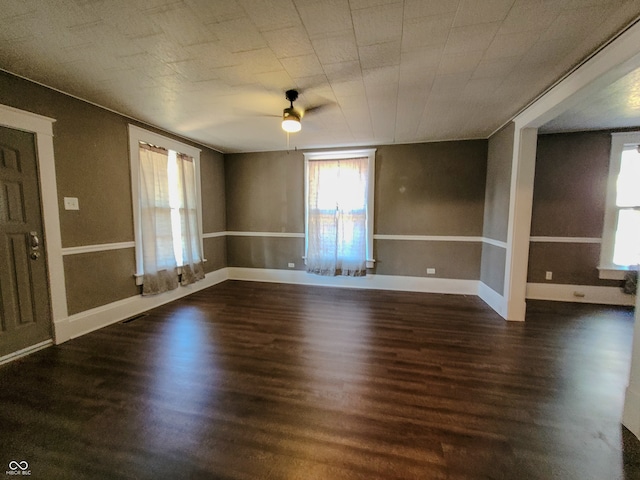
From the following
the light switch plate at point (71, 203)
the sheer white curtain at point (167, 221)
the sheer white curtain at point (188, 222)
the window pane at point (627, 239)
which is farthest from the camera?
the sheer white curtain at point (188, 222)

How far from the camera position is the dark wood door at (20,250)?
218 cm

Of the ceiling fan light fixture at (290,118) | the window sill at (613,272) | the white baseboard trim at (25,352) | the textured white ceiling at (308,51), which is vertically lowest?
the white baseboard trim at (25,352)

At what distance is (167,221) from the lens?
3.71m

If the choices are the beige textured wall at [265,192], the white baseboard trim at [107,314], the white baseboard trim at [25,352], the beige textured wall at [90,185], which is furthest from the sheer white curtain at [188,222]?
the white baseboard trim at [25,352]

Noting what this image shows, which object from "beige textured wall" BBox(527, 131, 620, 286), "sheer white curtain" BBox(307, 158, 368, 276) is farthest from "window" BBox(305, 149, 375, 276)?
"beige textured wall" BBox(527, 131, 620, 286)

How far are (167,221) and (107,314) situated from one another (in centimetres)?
137

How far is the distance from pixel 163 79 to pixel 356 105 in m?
1.83

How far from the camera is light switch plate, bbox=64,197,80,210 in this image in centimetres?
258

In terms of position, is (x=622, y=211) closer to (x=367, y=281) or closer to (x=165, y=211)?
(x=367, y=281)

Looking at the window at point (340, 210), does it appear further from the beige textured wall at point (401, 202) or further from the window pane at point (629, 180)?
the window pane at point (629, 180)

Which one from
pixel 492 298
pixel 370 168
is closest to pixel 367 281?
pixel 492 298

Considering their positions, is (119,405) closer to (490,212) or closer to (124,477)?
(124,477)

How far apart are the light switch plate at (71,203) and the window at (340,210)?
306 cm

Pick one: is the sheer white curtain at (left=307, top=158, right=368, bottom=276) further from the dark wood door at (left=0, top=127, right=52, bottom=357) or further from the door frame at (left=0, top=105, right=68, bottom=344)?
the dark wood door at (left=0, top=127, right=52, bottom=357)
